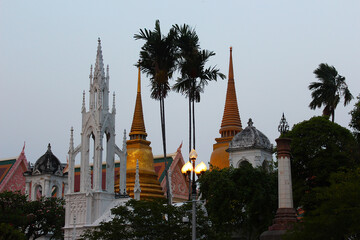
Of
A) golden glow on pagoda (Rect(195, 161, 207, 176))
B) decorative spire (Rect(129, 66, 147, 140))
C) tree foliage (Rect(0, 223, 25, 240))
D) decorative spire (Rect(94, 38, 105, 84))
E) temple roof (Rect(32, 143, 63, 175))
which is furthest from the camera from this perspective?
decorative spire (Rect(129, 66, 147, 140))

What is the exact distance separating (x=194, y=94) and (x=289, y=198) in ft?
43.4

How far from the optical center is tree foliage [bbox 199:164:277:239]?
1545 inches

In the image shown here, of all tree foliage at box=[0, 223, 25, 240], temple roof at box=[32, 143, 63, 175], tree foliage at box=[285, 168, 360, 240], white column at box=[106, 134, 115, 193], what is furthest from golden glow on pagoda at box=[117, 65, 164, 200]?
tree foliage at box=[285, 168, 360, 240]

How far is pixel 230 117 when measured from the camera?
61188 mm

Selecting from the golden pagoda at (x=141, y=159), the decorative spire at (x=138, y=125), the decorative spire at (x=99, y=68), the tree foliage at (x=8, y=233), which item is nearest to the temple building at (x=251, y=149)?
the golden pagoda at (x=141, y=159)

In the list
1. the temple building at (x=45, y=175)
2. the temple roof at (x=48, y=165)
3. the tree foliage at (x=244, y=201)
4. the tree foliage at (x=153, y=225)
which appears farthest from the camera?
the temple roof at (x=48, y=165)

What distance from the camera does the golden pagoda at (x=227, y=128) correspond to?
58625mm

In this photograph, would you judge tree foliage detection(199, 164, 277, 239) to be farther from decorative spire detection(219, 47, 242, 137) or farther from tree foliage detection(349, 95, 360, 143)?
decorative spire detection(219, 47, 242, 137)

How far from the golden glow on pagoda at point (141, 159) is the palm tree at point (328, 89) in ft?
60.0

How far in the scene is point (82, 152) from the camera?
147ft

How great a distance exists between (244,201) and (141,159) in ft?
76.1

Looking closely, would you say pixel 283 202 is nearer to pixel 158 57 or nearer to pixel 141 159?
pixel 158 57

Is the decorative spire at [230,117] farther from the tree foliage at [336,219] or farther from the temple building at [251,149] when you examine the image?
the tree foliage at [336,219]

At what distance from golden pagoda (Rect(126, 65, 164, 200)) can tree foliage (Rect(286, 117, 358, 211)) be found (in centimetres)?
1962
